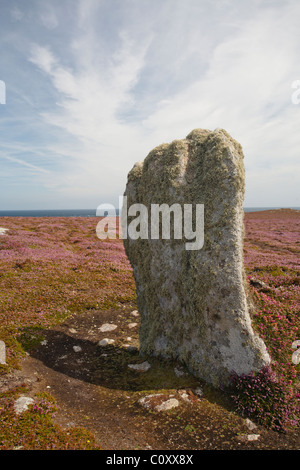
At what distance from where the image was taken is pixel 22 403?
675 centimetres

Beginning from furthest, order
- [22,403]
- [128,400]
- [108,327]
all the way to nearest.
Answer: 1. [108,327]
2. [128,400]
3. [22,403]

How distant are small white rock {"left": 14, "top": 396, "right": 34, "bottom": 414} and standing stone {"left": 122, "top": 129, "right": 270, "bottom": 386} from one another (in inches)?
151

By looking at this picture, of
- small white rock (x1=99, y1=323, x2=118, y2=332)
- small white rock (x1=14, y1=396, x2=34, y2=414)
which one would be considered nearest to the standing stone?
small white rock (x1=99, y1=323, x2=118, y2=332)

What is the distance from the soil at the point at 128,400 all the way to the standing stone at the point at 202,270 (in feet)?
2.61

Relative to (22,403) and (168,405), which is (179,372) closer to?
(168,405)

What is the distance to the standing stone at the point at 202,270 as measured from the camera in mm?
7430

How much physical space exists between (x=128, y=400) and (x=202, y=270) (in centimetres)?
394

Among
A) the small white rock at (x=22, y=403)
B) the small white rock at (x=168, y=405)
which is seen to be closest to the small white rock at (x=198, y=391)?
the small white rock at (x=168, y=405)

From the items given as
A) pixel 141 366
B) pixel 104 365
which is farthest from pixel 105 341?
pixel 141 366

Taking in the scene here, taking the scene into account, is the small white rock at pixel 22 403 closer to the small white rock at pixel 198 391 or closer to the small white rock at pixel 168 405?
the small white rock at pixel 168 405

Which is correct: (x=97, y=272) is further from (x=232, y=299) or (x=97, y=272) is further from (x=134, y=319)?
(x=232, y=299)

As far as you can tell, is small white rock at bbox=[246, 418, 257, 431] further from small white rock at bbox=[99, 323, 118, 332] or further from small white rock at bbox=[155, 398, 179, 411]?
small white rock at bbox=[99, 323, 118, 332]

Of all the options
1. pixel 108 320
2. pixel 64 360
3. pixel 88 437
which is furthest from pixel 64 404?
pixel 108 320

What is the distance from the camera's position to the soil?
5.96 metres
